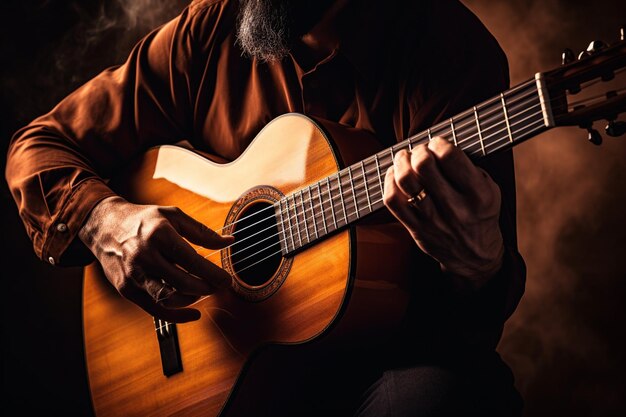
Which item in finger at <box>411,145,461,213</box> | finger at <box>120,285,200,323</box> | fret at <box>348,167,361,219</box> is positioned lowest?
finger at <box>120,285,200,323</box>

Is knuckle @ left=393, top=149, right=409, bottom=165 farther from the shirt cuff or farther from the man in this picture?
the shirt cuff

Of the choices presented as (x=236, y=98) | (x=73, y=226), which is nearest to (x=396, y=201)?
(x=236, y=98)

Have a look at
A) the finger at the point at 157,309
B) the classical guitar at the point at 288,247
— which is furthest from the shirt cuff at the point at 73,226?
the finger at the point at 157,309

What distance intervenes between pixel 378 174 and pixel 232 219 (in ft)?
1.37

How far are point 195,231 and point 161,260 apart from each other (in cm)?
10

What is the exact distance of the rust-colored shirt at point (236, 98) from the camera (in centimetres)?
123

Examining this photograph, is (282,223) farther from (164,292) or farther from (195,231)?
(164,292)

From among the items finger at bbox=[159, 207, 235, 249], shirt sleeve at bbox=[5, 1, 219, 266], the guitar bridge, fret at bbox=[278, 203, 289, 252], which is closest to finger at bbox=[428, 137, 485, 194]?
fret at bbox=[278, 203, 289, 252]

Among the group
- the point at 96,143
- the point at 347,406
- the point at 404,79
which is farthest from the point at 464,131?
the point at 96,143

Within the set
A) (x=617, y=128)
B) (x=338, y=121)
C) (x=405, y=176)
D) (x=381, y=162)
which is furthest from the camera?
(x=338, y=121)

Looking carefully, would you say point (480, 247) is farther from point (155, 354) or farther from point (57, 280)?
point (57, 280)

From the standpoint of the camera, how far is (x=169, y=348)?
4.39 ft

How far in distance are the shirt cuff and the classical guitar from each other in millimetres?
127

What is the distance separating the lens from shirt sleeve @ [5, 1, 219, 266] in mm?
1582
